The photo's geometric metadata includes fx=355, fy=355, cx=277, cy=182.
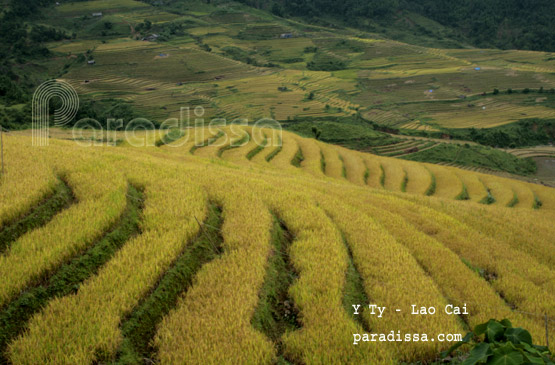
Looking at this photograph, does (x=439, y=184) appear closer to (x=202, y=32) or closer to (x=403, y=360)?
(x=403, y=360)

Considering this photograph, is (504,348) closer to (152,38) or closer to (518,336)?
(518,336)

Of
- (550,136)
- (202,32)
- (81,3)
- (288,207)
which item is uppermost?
(81,3)

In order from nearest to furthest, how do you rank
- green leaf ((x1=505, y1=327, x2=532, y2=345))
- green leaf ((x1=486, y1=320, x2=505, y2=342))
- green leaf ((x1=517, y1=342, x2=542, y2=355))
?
green leaf ((x1=517, y1=342, x2=542, y2=355)) < green leaf ((x1=505, y1=327, x2=532, y2=345)) < green leaf ((x1=486, y1=320, x2=505, y2=342))

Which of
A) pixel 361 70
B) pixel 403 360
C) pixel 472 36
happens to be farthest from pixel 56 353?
pixel 472 36

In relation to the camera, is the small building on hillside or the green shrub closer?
the green shrub

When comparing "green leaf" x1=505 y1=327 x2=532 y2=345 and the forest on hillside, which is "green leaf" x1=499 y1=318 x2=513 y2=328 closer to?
"green leaf" x1=505 y1=327 x2=532 y2=345

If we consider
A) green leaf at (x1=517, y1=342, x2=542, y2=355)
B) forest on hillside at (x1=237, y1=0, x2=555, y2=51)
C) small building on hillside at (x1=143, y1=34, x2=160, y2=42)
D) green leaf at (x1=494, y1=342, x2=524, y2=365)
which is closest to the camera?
green leaf at (x1=494, y1=342, x2=524, y2=365)

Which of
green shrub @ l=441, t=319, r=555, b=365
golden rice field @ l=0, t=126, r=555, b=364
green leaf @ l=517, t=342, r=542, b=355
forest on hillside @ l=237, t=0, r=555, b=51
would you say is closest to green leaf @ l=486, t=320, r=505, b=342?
green shrub @ l=441, t=319, r=555, b=365
